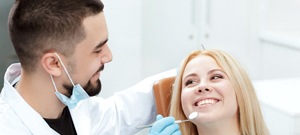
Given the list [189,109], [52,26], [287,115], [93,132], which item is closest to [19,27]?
[52,26]

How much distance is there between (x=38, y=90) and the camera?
1.52 meters

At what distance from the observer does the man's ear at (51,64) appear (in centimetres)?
147

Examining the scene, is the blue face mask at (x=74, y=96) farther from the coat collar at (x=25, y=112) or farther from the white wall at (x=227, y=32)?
the white wall at (x=227, y=32)

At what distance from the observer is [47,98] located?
154 cm

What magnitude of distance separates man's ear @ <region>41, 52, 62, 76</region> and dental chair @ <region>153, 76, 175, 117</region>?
43 cm

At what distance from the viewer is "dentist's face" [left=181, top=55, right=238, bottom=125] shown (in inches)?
63.5

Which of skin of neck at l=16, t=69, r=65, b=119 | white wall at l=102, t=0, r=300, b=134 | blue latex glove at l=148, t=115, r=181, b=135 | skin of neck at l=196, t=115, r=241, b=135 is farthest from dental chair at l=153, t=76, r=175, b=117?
white wall at l=102, t=0, r=300, b=134

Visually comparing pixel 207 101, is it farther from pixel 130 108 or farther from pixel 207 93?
pixel 130 108

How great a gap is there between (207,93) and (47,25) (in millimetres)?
604

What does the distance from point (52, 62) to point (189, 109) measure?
→ 1.72 feet

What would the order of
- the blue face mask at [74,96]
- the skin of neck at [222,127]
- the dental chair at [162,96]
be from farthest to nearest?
the dental chair at [162,96] < the skin of neck at [222,127] < the blue face mask at [74,96]

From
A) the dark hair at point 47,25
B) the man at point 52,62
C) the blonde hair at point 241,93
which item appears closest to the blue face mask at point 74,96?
the man at point 52,62

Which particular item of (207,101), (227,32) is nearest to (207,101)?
(207,101)

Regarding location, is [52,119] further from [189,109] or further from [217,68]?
[217,68]
